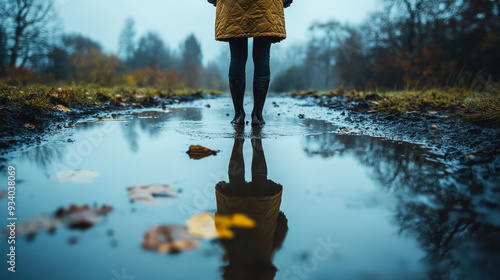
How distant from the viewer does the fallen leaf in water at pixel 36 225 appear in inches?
35.3

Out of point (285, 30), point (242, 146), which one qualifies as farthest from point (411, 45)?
point (242, 146)

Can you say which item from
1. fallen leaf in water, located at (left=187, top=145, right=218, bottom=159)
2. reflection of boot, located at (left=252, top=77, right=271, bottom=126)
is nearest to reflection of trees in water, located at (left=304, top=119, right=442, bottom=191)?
fallen leaf in water, located at (left=187, top=145, right=218, bottom=159)

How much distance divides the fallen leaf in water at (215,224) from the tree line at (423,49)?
8298mm

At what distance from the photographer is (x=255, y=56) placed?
2936 mm

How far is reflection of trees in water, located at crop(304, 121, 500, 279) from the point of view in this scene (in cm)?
76

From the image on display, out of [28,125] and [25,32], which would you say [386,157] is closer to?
[28,125]

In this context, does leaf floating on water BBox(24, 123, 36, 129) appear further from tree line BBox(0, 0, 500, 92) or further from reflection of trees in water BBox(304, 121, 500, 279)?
tree line BBox(0, 0, 500, 92)

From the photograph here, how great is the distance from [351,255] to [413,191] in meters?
0.60

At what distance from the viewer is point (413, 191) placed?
48.7 inches

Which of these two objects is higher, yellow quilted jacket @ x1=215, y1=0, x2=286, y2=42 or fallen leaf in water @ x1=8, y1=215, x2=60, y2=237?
Result: yellow quilted jacket @ x1=215, y1=0, x2=286, y2=42

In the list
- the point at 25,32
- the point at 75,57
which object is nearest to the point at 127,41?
the point at 75,57

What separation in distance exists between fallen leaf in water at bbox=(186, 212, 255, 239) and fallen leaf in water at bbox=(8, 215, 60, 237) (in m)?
0.42

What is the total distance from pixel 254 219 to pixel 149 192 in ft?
1.57

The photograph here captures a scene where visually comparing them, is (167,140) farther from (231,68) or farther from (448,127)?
(448,127)
